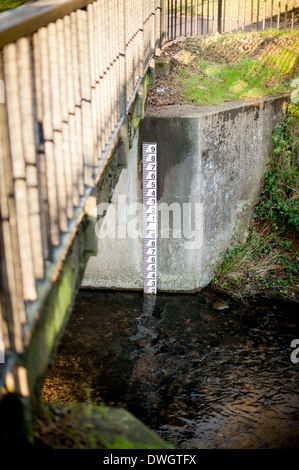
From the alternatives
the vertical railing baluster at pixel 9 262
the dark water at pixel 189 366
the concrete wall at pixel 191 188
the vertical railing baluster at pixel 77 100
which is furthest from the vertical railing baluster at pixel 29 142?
the concrete wall at pixel 191 188

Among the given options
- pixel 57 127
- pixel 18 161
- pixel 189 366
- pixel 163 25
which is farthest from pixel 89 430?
pixel 163 25

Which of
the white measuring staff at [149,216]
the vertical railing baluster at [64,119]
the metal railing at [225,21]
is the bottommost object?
the white measuring staff at [149,216]

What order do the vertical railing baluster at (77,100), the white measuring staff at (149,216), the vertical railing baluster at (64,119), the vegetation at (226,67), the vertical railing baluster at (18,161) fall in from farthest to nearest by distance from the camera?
the vegetation at (226,67)
the white measuring staff at (149,216)
the vertical railing baluster at (77,100)
the vertical railing baluster at (64,119)
the vertical railing baluster at (18,161)

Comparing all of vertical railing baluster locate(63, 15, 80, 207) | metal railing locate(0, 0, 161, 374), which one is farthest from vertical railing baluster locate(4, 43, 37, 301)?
vertical railing baluster locate(63, 15, 80, 207)

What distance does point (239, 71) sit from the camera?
376 inches

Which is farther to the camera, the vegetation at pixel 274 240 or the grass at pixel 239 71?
the grass at pixel 239 71

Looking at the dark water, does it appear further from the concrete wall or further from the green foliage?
the green foliage

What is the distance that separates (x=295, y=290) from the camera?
856cm

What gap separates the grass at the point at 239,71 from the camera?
8.88 m

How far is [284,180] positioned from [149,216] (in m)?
2.61

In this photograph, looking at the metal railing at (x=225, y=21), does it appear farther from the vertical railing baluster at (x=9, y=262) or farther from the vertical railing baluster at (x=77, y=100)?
the vertical railing baluster at (x=9, y=262)

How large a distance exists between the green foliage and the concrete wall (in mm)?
299
